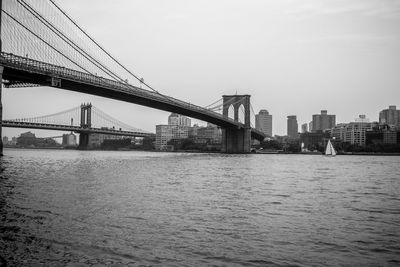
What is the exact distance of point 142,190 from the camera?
15469 millimetres

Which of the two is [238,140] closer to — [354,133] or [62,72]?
[62,72]

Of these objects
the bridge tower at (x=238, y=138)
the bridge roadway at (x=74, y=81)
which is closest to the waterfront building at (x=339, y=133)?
the bridge tower at (x=238, y=138)

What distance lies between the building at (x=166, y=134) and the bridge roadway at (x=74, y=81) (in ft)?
362

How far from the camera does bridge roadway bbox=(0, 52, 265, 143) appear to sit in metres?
33.8

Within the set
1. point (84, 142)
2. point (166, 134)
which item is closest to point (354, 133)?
point (166, 134)

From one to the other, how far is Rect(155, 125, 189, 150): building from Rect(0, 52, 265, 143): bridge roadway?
4342 inches

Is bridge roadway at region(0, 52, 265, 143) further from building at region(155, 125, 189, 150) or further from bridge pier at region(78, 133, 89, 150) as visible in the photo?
building at region(155, 125, 189, 150)

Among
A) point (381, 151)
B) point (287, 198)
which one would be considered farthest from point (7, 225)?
point (381, 151)

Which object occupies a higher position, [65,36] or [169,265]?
[65,36]

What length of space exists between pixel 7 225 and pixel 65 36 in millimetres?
35891

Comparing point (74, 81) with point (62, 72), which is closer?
point (62, 72)

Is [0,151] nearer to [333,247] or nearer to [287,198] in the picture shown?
[287,198]

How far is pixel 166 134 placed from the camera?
182 m

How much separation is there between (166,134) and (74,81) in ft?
468
